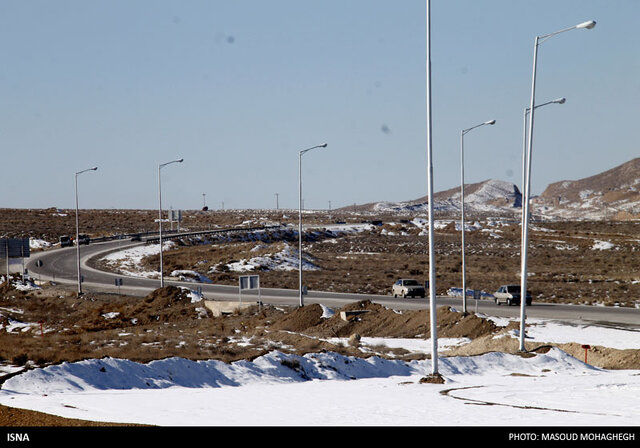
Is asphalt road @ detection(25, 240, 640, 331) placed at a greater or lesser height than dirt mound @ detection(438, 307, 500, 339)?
lesser

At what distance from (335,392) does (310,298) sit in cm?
3245

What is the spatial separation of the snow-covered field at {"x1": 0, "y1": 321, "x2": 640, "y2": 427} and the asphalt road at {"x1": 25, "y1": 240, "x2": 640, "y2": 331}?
10021 mm

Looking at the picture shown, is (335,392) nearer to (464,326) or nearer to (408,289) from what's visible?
(464,326)

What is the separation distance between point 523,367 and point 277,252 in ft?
206

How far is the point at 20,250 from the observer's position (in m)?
68.5

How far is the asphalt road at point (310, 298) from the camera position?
135ft

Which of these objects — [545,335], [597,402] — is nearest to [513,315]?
[545,335]

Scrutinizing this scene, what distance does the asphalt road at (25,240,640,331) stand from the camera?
135ft

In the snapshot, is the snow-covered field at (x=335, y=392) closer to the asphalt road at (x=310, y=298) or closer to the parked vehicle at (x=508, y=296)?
the asphalt road at (x=310, y=298)

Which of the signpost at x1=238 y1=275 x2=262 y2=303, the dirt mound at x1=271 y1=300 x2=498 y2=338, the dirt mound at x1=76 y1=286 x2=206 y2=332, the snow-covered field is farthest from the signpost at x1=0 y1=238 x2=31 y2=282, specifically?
the snow-covered field

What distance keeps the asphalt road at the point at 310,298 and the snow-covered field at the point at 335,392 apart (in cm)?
1002

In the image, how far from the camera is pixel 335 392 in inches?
794

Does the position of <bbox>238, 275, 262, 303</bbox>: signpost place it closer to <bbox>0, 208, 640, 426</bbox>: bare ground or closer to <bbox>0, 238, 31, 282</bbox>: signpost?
<bbox>0, 208, 640, 426</bbox>: bare ground

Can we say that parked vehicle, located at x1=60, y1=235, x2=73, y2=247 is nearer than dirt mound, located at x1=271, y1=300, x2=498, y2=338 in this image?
No
